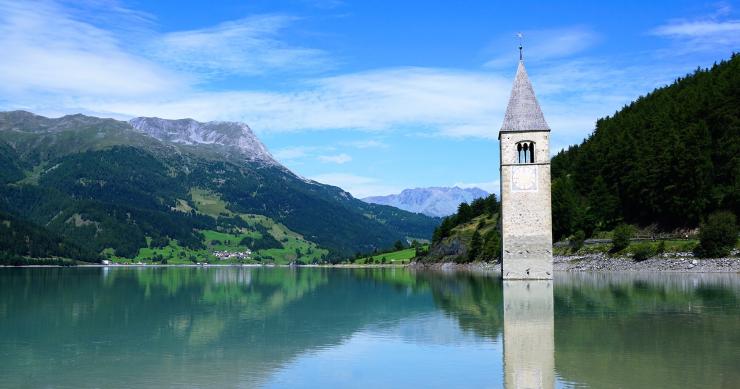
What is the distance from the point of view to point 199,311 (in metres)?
40.3

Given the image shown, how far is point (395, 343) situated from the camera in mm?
25531

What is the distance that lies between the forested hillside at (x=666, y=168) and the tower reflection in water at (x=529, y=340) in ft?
116

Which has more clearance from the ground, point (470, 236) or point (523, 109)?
point (523, 109)

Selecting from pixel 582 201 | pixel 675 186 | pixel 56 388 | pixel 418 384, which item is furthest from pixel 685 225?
pixel 56 388

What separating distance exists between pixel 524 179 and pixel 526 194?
1210 mm

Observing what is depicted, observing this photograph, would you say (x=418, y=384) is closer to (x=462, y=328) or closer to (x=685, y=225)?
(x=462, y=328)

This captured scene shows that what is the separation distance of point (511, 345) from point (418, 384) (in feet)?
21.9

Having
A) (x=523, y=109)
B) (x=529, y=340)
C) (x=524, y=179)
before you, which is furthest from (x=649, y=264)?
(x=529, y=340)

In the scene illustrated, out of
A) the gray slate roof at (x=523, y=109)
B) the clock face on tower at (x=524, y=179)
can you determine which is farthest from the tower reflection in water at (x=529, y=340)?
the gray slate roof at (x=523, y=109)

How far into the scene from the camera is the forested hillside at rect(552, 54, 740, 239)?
7200cm

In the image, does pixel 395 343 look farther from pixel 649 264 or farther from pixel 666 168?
pixel 666 168

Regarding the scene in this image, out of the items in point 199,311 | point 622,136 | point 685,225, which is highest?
point 622,136

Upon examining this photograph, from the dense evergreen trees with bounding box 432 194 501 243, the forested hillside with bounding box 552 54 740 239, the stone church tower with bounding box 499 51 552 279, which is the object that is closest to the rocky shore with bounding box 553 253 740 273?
the forested hillside with bounding box 552 54 740 239

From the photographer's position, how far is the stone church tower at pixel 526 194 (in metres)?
55.8
